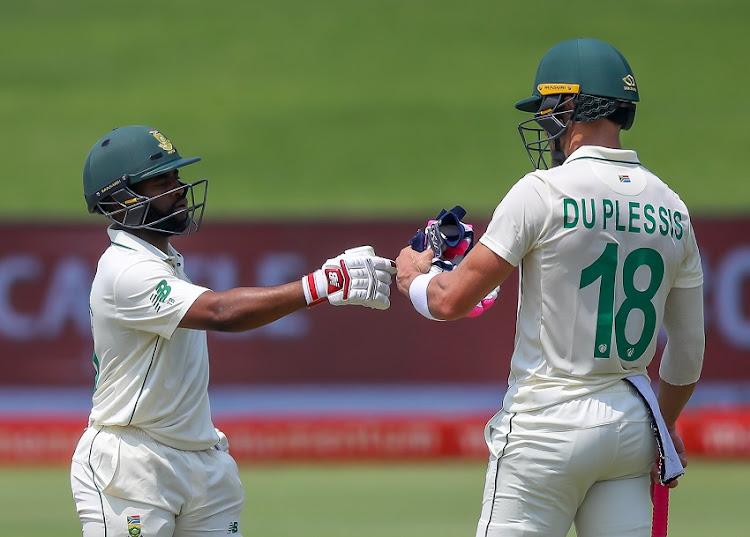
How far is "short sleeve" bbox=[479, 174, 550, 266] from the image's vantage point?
143 inches

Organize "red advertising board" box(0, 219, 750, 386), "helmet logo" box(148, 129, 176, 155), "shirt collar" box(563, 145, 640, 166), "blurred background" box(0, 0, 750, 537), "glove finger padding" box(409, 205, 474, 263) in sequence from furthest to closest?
"red advertising board" box(0, 219, 750, 386), "blurred background" box(0, 0, 750, 537), "helmet logo" box(148, 129, 176, 155), "glove finger padding" box(409, 205, 474, 263), "shirt collar" box(563, 145, 640, 166)

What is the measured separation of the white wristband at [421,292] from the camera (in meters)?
3.87

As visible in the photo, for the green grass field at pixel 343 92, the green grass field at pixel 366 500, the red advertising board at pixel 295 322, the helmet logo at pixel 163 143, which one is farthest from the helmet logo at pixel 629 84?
the green grass field at pixel 343 92

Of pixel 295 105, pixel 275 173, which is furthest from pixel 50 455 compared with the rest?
pixel 295 105

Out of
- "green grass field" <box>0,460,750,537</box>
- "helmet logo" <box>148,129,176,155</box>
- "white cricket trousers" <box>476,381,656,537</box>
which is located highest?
"helmet logo" <box>148,129,176,155</box>

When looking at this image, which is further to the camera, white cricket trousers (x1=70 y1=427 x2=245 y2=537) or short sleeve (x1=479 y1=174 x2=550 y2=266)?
white cricket trousers (x1=70 y1=427 x2=245 y2=537)

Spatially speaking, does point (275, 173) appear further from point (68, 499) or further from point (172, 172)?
point (172, 172)

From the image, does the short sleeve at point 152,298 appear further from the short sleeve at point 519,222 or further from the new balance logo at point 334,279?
the short sleeve at point 519,222

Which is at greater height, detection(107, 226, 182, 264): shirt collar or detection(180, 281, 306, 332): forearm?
detection(107, 226, 182, 264): shirt collar

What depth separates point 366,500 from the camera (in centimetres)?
851

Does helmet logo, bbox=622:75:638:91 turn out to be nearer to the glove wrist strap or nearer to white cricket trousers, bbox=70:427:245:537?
the glove wrist strap

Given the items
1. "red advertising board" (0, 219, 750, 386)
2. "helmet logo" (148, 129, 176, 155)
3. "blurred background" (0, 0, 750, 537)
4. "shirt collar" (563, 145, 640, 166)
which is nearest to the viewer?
"shirt collar" (563, 145, 640, 166)

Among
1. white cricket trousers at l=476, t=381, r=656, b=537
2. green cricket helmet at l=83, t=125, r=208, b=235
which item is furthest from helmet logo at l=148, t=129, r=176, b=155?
white cricket trousers at l=476, t=381, r=656, b=537

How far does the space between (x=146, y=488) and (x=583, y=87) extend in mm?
1936
